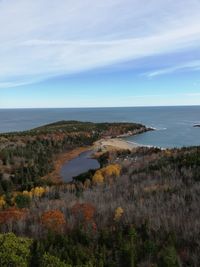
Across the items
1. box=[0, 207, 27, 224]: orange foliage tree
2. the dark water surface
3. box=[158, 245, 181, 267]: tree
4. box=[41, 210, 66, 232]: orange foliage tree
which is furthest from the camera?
the dark water surface

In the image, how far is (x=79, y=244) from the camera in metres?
7.73

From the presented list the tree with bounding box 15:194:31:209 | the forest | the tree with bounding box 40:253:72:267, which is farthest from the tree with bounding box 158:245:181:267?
the tree with bounding box 15:194:31:209

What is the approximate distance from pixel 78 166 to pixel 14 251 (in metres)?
32.9

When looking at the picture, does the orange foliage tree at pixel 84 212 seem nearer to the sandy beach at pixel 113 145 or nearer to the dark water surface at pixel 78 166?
the dark water surface at pixel 78 166

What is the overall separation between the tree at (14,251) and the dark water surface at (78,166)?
81.8 ft

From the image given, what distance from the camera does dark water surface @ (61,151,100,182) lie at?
1380 inches

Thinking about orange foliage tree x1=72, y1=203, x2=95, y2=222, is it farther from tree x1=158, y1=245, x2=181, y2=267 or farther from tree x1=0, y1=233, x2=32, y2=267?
tree x1=158, y1=245, x2=181, y2=267

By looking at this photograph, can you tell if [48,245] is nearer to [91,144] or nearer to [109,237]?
[109,237]

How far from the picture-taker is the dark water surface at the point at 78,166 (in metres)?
35.1

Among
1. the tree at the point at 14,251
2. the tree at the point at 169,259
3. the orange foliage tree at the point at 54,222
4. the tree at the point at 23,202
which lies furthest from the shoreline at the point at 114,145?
the tree at the point at 169,259

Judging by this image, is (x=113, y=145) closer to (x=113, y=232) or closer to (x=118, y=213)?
(x=118, y=213)

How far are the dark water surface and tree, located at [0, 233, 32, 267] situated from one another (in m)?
24.9

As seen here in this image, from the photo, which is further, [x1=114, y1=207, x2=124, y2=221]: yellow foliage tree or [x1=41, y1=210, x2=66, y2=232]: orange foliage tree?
[x1=114, y1=207, x2=124, y2=221]: yellow foliage tree

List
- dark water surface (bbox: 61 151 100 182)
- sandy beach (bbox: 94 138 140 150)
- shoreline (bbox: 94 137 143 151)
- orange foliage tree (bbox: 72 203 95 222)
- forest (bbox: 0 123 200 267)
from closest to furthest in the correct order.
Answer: forest (bbox: 0 123 200 267), orange foliage tree (bbox: 72 203 95 222), dark water surface (bbox: 61 151 100 182), shoreline (bbox: 94 137 143 151), sandy beach (bbox: 94 138 140 150)
